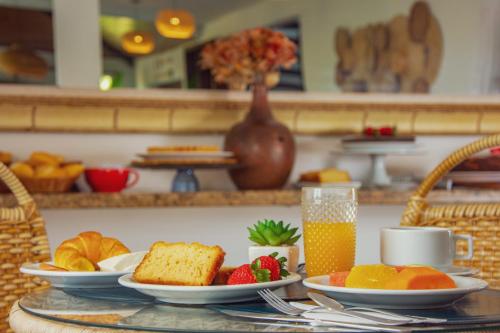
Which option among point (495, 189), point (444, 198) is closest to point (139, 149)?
point (444, 198)

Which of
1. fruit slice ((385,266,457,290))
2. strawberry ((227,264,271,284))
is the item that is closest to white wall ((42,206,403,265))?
strawberry ((227,264,271,284))

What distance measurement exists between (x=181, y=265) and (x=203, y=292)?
0.08 m

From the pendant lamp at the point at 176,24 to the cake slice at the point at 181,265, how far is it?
2.01 metres

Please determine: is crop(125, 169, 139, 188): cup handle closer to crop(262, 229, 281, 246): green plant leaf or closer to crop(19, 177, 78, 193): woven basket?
crop(19, 177, 78, 193): woven basket

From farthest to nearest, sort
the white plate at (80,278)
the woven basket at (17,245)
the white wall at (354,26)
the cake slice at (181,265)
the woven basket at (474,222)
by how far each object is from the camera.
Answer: the white wall at (354,26) → the woven basket at (474,222) → the woven basket at (17,245) → the white plate at (80,278) → the cake slice at (181,265)

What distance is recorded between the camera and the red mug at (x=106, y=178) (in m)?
2.86

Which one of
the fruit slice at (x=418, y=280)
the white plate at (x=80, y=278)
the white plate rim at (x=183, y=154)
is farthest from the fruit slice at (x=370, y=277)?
the white plate rim at (x=183, y=154)

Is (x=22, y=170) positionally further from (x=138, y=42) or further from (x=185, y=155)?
(x=138, y=42)

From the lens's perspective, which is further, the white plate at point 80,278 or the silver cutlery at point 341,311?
the white plate at point 80,278

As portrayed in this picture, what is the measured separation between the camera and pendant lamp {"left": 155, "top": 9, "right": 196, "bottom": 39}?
310 cm

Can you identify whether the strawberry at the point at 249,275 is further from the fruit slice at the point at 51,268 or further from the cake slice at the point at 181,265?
the fruit slice at the point at 51,268

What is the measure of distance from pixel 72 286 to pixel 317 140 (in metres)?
2.09

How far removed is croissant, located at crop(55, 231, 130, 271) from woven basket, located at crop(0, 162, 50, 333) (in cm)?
36

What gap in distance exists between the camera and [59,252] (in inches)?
52.7
